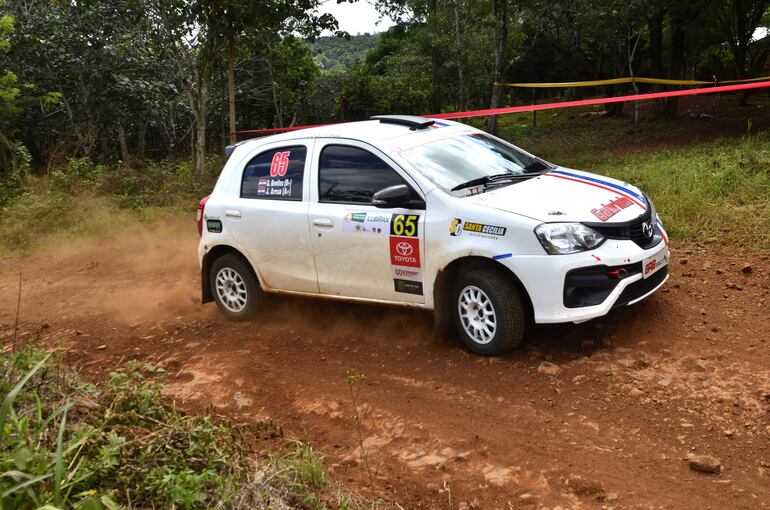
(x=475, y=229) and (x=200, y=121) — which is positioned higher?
(x=200, y=121)

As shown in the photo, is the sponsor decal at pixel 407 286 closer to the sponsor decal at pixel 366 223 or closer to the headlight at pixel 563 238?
the sponsor decal at pixel 366 223

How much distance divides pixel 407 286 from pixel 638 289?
1.68 m

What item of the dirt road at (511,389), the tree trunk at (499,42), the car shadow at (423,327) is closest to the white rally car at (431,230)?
the car shadow at (423,327)

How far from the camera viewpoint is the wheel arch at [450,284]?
4652 millimetres

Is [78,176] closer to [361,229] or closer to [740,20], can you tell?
[361,229]

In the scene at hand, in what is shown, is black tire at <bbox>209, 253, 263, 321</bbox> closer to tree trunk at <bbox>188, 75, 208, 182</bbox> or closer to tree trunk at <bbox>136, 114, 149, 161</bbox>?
tree trunk at <bbox>188, 75, 208, 182</bbox>

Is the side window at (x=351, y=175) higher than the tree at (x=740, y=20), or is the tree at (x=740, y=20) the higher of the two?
the tree at (x=740, y=20)

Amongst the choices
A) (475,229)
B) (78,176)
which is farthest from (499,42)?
(475,229)

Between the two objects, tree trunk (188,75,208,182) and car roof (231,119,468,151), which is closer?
car roof (231,119,468,151)

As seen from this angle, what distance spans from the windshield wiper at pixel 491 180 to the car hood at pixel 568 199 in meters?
0.10

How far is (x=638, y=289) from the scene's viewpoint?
4633mm

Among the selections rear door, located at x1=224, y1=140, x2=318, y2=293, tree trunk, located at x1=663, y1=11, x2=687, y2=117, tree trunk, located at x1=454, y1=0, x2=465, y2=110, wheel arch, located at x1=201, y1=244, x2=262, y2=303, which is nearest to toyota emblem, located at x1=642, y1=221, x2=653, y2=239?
rear door, located at x1=224, y1=140, x2=318, y2=293

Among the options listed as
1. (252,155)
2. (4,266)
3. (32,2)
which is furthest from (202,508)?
(32,2)

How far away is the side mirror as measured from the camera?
4.85 m
